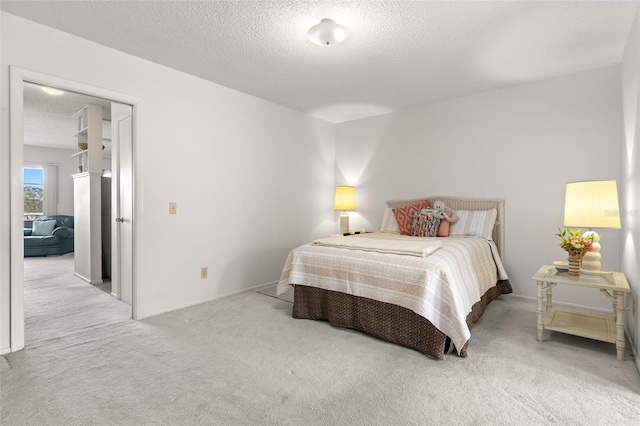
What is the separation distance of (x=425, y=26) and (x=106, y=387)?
3164mm

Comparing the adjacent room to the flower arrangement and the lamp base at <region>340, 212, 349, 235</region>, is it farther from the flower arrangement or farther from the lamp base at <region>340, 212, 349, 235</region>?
A: the lamp base at <region>340, 212, 349, 235</region>

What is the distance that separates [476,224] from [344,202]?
74.7 inches

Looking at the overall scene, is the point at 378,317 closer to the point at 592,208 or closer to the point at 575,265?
the point at 575,265

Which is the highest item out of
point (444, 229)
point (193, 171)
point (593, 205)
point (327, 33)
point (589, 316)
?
point (327, 33)

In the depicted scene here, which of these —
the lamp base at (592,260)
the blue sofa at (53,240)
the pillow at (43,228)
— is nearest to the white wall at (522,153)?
the lamp base at (592,260)

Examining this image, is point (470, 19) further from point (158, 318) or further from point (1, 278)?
point (1, 278)

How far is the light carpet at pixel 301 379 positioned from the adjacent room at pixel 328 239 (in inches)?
0.7

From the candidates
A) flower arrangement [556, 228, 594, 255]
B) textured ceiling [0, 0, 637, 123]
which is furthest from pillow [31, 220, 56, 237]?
flower arrangement [556, 228, 594, 255]

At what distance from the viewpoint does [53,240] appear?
21.5 ft

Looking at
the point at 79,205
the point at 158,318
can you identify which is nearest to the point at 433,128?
the point at 158,318

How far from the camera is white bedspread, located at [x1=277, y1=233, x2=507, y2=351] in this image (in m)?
2.19

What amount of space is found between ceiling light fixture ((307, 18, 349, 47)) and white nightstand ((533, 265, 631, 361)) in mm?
2310

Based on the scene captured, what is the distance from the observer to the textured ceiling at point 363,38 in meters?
2.18

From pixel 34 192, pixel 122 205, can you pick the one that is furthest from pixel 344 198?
pixel 34 192
